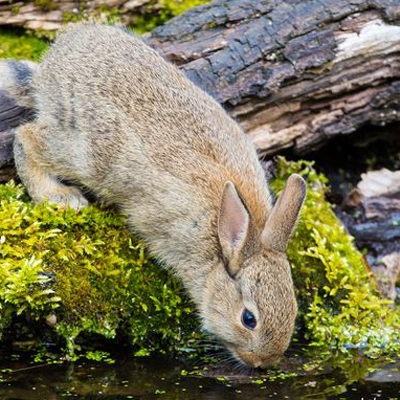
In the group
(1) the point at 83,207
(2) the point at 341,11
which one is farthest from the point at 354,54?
(1) the point at 83,207

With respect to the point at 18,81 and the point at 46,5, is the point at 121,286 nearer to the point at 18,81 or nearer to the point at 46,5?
the point at 18,81

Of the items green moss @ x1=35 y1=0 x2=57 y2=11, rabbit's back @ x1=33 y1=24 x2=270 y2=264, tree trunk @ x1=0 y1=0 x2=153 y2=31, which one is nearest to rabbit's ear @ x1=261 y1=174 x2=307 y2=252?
rabbit's back @ x1=33 y1=24 x2=270 y2=264

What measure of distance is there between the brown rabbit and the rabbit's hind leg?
0.01 meters

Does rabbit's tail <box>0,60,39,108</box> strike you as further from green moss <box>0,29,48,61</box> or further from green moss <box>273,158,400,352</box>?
green moss <box>273,158,400,352</box>

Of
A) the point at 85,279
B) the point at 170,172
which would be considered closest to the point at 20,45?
the point at 170,172

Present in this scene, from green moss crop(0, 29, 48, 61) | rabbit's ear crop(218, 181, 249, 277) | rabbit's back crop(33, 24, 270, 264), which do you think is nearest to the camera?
rabbit's ear crop(218, 181, 249, 277)

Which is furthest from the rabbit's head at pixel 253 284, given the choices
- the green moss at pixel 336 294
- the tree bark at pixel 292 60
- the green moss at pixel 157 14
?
the green moss at pixel 157 14

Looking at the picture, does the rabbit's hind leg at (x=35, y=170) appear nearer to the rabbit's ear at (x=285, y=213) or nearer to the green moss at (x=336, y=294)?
the rabbit's ear at (x=285, y=213)

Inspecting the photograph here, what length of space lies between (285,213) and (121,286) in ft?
5.77

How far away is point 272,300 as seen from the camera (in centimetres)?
656

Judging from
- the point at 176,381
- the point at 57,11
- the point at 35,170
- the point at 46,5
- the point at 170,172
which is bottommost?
the point at 176,381

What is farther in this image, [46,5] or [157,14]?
[157,14]

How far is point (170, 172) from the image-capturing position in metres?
7.43

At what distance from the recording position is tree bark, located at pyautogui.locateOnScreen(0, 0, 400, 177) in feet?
29.5
